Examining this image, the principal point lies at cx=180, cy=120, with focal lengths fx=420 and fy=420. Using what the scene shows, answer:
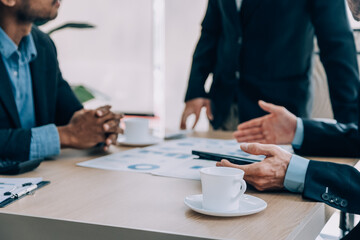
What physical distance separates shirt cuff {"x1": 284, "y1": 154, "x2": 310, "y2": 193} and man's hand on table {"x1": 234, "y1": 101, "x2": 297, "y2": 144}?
20.9 inches

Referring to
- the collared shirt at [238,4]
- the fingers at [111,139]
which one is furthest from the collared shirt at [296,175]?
the collared shirt at [238,4]

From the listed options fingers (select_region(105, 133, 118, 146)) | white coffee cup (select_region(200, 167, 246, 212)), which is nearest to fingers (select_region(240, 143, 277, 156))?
white coffee cup (select_region(200, 167, 246, 212))

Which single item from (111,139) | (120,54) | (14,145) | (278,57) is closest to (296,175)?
(111,139)

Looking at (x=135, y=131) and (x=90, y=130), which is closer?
(x=90, y=130)

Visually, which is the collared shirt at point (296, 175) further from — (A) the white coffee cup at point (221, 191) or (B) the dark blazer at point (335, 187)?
(A) the white coffee cup at point (221, 191)

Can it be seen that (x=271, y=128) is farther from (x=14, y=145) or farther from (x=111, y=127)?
(x=14, y=145)

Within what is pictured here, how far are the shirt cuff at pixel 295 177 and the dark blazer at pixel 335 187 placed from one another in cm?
1

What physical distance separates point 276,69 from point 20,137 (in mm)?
1295

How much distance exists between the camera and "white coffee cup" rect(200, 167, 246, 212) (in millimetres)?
799

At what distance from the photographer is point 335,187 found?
96 cm

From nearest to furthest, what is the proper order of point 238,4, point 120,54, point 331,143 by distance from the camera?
point 331,143 → point 238,4 → point 120,54

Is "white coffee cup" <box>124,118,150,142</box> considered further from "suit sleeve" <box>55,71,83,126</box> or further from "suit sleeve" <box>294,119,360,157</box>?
"suit sleeve" <box>294,119,360,157</box>

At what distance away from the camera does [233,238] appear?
690 mm

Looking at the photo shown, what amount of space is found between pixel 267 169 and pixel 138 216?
0.35 meters
